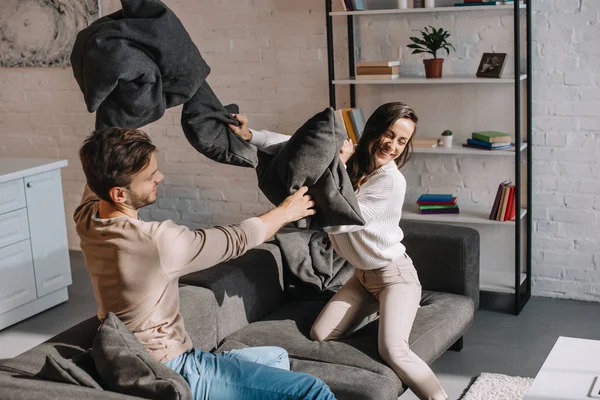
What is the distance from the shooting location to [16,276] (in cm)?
428

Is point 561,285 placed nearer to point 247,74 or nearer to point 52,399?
point 247,74

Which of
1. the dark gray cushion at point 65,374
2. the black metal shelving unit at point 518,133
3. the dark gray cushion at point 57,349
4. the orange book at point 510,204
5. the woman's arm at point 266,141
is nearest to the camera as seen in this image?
the dark gray cushion at point 65,374

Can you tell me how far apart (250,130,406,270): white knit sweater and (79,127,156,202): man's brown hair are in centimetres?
→ 102

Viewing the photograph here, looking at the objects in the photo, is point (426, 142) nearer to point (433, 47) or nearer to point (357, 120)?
point (357, 120)

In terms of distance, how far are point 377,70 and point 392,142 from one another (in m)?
1.35

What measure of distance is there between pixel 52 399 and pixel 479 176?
3090mm

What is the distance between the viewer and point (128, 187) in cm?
224

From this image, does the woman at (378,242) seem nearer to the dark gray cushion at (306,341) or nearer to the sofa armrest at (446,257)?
the dark gray cushion at (306,341)

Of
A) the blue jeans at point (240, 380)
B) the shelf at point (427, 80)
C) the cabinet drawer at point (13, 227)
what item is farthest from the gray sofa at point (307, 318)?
the cabinet drawer at point (13, 227)

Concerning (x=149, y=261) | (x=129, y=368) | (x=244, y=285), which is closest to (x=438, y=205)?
(x=244, y=285)

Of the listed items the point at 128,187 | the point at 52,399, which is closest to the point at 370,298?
the point at 128,187

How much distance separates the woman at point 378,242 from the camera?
3.03 m

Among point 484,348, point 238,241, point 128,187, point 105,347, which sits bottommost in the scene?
point 484,348

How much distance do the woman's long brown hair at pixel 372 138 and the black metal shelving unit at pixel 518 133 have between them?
1075 millimetres
